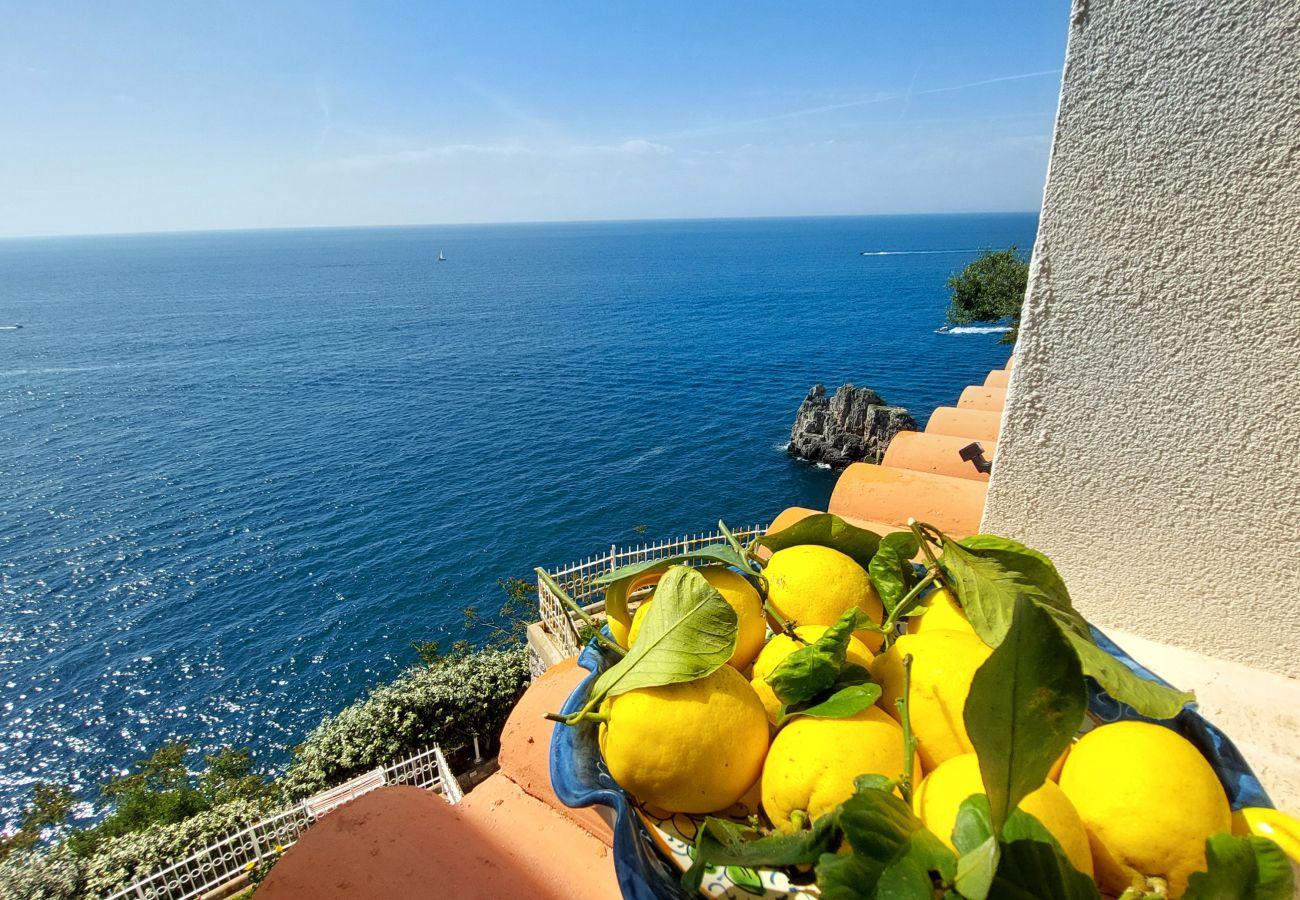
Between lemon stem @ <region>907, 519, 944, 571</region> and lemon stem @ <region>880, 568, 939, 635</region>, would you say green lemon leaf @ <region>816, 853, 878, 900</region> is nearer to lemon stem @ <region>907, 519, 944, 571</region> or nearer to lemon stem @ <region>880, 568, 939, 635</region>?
lemon stem @ <region>880, 568, 939, 635</region>

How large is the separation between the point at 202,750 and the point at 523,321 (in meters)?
75.6

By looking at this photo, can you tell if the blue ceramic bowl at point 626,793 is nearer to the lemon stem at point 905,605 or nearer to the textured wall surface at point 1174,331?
the lemon stem at point 905,605

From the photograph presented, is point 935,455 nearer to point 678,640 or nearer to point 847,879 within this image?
point 678,640

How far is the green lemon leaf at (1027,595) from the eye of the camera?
4.46 ft

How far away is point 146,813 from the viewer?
14.5 m

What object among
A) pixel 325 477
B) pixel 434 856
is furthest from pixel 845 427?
pixel 434 856

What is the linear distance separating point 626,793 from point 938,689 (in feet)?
2.29

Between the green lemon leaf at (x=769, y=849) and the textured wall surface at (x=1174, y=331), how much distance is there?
8.36ft

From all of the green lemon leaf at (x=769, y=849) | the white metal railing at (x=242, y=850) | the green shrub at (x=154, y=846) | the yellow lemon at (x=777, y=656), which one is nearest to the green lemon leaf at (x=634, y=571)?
the yellow lemon at (x=777, y=656)

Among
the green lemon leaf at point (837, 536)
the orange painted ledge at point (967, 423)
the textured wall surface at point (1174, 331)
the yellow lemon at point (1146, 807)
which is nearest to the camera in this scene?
the yellow lemon at point (1146, 807)

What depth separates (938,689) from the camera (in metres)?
1.38

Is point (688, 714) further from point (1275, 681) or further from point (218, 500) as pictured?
point (218, 500)

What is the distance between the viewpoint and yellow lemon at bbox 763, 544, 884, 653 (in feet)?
5.74

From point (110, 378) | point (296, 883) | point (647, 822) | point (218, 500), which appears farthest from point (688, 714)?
point (110, 378)
